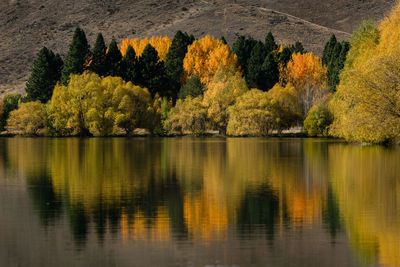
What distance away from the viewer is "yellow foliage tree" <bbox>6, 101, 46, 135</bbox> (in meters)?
89.8

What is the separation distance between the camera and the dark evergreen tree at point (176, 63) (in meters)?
102

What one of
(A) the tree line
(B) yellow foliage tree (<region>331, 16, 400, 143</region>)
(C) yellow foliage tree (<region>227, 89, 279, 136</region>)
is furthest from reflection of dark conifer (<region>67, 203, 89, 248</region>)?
(C) yellow foliage tree (<region>227, 89, 279, 136</region>)

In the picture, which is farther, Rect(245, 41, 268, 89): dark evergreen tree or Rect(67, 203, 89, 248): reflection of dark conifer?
Rect(245, 41, 268, 89): dark evergreen tree

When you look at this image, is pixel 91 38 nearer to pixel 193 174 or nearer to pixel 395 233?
pixel 193 174

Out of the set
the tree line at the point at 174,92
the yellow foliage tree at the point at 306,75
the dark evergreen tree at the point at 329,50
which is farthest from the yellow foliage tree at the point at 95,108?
the dark evergreen tree at the point at 329,50

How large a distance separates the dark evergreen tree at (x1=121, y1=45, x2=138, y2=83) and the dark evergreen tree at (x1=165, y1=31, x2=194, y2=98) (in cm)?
621

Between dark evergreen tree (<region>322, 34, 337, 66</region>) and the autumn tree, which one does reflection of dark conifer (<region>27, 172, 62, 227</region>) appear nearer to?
the autumn tree

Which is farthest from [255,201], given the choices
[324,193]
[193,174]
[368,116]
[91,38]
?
[91,38]

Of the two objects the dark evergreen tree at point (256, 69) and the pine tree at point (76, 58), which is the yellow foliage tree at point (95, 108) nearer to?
the pine tree at point (76, 58)

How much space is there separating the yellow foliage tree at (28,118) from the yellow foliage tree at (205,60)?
2493 centimetres

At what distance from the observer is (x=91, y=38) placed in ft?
614

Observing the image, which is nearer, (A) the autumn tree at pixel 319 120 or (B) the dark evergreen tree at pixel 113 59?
(A) the autumn tree at pixel 319 120

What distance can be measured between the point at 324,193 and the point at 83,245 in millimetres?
9720

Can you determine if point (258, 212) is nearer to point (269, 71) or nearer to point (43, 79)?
point (43, 79)
